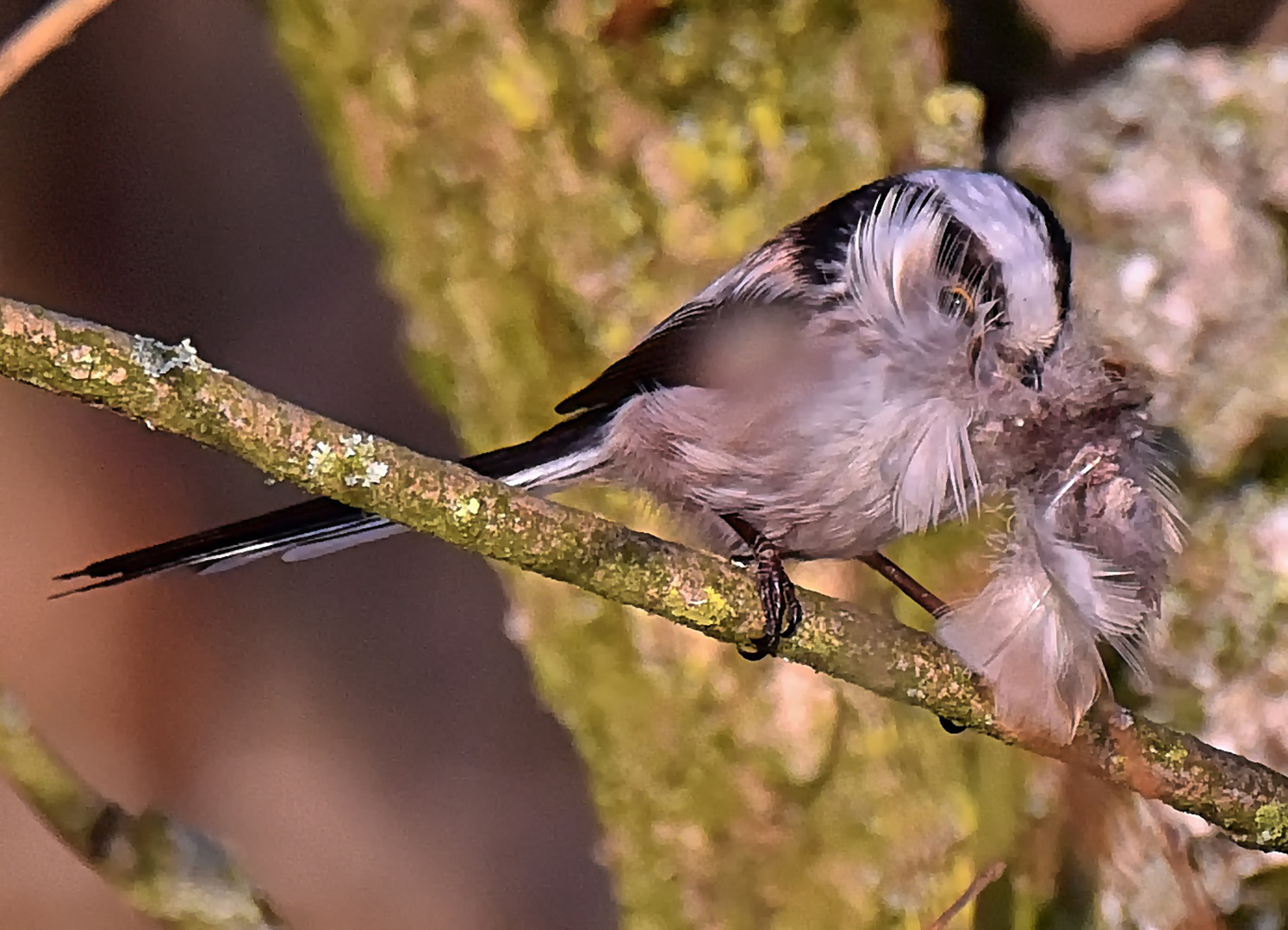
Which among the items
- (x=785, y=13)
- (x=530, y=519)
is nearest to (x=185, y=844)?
(x=530, y=519)

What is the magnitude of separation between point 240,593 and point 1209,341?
4.25ft

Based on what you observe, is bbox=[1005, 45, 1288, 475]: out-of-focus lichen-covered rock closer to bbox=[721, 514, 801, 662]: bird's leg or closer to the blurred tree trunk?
the blurred tree trunk

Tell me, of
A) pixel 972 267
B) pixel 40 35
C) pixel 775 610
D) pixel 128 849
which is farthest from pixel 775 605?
pixel 40 35

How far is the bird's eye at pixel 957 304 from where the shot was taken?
760mm

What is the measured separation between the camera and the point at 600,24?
1123mm

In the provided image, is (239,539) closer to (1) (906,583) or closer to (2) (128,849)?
(2) (128,849)

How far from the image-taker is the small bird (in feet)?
2.43

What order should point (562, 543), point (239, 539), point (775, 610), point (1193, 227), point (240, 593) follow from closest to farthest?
point (562, 543), point (775, 610), point (239, 539), point (1193, 227), point (240, 593)

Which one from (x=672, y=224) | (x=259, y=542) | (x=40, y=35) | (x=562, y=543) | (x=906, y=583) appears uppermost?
(x=40, y=35)

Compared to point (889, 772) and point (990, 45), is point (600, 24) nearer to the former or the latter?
point (990, 45)

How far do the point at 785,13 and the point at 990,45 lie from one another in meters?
0.26

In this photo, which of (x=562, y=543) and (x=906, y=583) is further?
(x=906, y=583)

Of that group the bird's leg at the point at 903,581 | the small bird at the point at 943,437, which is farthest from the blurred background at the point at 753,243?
the small bird at the point at 943,437

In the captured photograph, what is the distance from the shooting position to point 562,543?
60 centimetres
